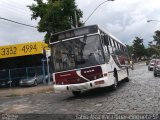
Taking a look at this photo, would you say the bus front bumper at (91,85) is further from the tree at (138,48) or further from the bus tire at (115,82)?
the tree at (138,48)

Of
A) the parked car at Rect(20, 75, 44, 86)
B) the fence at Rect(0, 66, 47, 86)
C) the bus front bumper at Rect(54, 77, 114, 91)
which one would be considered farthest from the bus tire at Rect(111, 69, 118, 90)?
the fence at Rect(0, 66, 47, 86)

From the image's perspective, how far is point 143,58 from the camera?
529ft

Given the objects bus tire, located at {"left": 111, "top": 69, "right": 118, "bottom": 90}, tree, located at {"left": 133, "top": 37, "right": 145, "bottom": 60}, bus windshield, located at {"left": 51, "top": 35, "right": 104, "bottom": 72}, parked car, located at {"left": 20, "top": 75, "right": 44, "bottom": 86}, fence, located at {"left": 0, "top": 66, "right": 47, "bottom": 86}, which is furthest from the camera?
tree, located at {"left": 133, "top": 37, "right": 145, "bottom": 60}

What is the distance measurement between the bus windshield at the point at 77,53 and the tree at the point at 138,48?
134 m

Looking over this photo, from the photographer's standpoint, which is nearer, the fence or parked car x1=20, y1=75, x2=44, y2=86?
parked car x1=20, y1=75, x2=44, y2=86

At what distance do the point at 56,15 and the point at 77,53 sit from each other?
2004cm

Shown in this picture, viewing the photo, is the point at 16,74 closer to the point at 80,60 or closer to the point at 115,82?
the point at 115,82

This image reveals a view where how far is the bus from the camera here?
17.9m

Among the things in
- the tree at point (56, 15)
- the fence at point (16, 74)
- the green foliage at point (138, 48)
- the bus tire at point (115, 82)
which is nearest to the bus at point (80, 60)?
the bus tire at point (115, 82)

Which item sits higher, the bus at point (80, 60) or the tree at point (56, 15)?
the tree at point (56, 15)

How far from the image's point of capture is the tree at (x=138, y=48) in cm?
15088

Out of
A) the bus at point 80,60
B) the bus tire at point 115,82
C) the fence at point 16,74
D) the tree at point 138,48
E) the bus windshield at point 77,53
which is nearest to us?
the bus at point 80,60

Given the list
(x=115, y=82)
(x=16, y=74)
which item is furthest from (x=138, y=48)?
(x=115, y=82)

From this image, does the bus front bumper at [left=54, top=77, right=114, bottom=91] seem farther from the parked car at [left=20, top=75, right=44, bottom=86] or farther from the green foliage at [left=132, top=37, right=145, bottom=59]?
the green foliage at [left=132, top=37, right=145, bottom=59]
